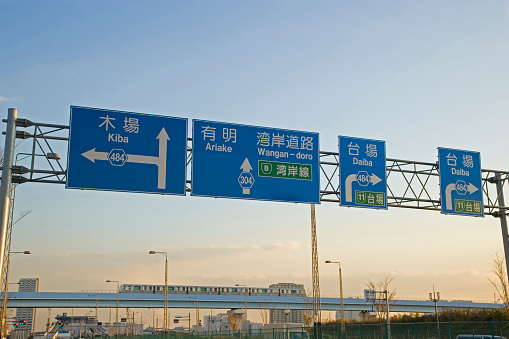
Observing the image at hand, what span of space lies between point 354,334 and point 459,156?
43.7 ft

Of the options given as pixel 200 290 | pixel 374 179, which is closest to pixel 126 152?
pixel 374 179

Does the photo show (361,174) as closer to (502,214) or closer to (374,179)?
(374,179)

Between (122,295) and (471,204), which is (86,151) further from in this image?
(122,295)

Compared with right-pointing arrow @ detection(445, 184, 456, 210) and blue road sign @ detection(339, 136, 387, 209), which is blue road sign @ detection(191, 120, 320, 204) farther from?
right-pointing arrow @ detection(445, 184, 456, 210)

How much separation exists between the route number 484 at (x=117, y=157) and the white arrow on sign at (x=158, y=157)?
0.40 ft

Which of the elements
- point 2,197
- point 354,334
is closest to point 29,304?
point 354,334

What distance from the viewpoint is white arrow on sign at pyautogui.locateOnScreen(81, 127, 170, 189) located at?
19.7m

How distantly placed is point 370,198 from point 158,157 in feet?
29.1

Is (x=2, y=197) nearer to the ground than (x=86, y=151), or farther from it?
nearer to the ground

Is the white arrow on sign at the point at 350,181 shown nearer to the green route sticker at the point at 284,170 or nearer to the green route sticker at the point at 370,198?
the green route sticker at the point at 370,198

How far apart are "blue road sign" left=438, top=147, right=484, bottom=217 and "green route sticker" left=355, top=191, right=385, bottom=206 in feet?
10.4

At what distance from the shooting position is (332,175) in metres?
23.5

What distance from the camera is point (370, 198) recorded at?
23.6 m

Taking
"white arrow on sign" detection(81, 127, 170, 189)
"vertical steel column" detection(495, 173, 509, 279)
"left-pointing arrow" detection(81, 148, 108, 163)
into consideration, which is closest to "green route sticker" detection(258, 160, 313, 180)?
"white arrow on sign" detection(81, 127, 170, 189)
